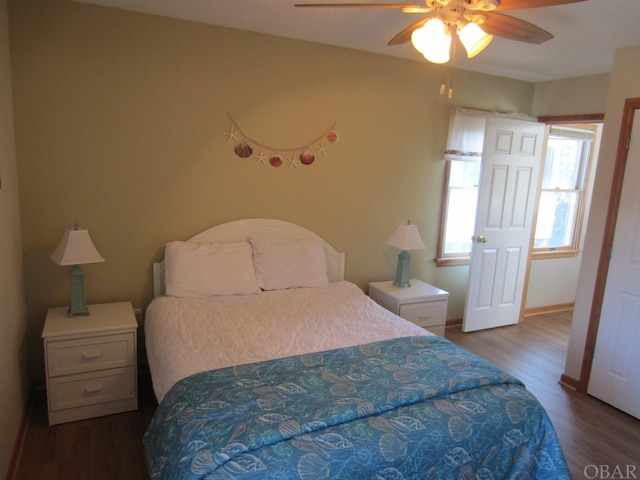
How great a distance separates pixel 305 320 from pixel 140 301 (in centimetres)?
122

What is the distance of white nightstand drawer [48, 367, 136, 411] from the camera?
2.36 m

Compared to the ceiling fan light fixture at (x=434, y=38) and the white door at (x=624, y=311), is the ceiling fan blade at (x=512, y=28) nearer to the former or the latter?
the ceiling fan light fixture at (x=434, y=38)

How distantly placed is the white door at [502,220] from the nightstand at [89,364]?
2.85m

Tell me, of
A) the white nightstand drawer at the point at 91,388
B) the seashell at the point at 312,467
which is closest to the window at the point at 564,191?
the seashell at the point at 312,467

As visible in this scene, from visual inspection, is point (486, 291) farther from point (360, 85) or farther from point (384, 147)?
point (360, 85)

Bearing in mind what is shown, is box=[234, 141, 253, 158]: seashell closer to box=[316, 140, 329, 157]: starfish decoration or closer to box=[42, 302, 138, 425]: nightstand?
box=[316, 140, 329, 157]: starfish decoration

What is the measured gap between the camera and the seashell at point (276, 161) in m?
3.13

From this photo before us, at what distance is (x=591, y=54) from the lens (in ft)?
9.89

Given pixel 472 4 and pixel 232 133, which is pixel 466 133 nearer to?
pixel 232 133

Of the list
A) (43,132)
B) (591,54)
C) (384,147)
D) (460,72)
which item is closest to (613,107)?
(591,54)

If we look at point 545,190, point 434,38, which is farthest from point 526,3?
point 545,190

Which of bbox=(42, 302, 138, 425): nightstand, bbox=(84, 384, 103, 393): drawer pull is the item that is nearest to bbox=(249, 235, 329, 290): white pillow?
bbox=(42, 302, 138, 425): nightstand

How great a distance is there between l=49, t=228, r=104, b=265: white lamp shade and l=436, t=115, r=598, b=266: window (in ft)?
9.43

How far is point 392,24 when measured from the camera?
2.62m
